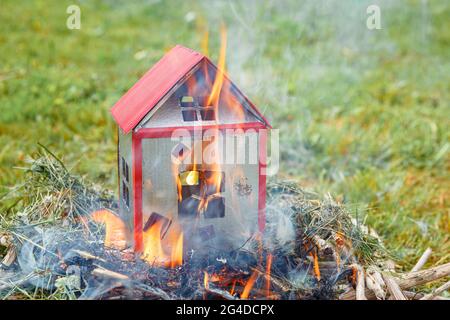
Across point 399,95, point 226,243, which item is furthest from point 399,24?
point 226,243

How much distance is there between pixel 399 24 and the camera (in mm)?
8781

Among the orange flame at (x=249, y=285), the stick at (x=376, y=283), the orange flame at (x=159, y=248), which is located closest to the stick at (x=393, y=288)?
the stick at (x=376, y=283)

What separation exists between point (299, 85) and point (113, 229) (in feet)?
11.8

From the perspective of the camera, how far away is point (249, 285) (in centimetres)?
287

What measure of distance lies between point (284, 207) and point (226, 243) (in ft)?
1.85

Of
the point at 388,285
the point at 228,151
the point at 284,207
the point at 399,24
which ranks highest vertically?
the point at 399,24

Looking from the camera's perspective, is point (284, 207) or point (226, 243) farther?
point (284, 207)

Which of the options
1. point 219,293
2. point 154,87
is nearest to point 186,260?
point 219,293

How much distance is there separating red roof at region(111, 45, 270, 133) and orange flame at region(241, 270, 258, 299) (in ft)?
2.19

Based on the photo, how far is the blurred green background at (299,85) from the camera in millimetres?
4656

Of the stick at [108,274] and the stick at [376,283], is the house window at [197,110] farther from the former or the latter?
the stick at [376,283]

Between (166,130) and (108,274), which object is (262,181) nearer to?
(166,130)

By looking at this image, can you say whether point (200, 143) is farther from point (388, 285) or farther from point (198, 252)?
point (388, 285)

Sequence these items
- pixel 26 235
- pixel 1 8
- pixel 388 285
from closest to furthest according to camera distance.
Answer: pixel 388 285 < pixel 26 235 < pixel 1 8
